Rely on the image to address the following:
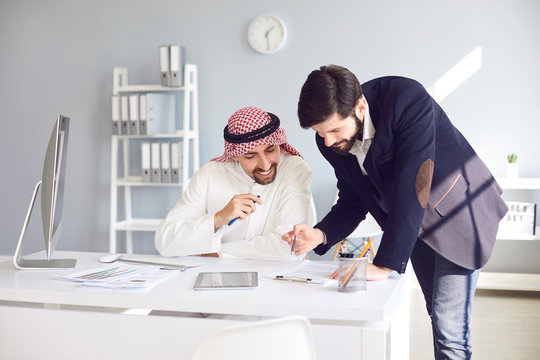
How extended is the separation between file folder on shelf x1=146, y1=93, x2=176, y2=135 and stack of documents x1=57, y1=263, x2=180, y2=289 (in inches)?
107

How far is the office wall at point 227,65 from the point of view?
4.25m

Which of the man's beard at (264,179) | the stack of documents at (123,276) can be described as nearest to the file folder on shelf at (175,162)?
the man's beard at (264,179)

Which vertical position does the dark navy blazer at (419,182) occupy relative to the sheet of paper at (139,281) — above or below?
above

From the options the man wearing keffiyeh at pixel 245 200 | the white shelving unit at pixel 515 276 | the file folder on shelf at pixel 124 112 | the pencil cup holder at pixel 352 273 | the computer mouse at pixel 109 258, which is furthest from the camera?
the file folder on shelf at pixel 124 112

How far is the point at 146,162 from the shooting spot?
4582 millimetres

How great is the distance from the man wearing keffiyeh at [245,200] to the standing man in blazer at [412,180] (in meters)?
0.40

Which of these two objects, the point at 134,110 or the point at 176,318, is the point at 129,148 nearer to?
the point at 134,110

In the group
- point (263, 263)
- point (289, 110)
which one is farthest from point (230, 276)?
point (289, 110)

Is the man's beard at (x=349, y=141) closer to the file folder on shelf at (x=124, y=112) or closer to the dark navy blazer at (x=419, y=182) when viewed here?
the dark navy blazer at (x=419, y=182)

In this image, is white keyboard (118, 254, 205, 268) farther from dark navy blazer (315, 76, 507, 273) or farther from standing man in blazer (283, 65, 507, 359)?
dark navy blazer (315, 76, 507, 273)

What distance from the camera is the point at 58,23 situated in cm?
512

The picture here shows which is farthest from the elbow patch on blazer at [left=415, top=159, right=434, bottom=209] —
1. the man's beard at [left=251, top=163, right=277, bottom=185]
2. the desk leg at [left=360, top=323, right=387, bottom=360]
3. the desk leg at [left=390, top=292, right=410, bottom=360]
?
the man's beard at [left=251, top=163, right=277, bottom=185]

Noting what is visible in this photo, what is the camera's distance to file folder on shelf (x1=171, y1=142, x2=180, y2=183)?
4.48 metres

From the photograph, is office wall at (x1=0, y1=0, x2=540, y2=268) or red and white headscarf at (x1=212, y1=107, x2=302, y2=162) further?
office wall at (x1=0, y1=0, x2=540, y2=268)
